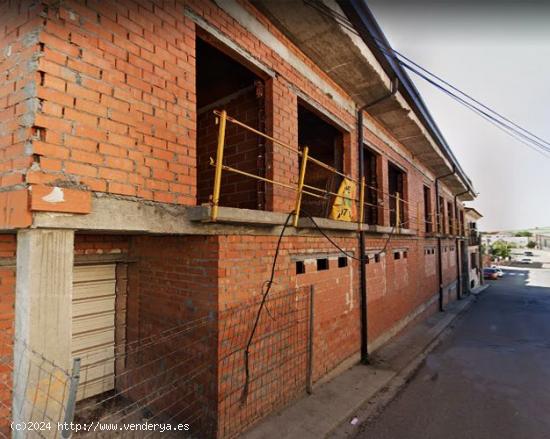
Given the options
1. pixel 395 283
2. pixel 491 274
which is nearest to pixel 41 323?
pixel 395 283

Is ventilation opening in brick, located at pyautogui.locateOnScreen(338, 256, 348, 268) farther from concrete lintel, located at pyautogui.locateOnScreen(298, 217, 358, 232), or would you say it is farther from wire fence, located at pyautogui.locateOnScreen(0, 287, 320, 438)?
wire fence, located at pyautogui.locateOnScreen(0, 287, 320, 438)

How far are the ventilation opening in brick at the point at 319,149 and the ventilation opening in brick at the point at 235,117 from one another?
74.2 inches

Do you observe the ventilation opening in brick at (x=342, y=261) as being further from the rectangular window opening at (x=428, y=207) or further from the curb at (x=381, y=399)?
the rectangular window opening at (x=428, y=207)

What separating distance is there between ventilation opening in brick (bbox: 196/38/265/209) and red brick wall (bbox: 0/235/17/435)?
9.34 ft

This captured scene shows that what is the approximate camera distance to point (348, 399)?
4.61m

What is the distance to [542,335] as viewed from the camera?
9.48 metres

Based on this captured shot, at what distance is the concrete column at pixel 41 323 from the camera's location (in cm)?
203

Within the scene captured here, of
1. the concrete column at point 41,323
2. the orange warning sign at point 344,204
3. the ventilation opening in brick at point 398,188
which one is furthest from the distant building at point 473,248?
the concrete column at point 41,323

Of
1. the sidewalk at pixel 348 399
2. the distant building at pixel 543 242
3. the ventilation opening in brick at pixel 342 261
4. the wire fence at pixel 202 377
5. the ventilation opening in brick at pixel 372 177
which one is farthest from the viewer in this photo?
the distant building at pixel 543 242

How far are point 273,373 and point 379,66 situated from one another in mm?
5488

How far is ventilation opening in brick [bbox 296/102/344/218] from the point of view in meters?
6.42

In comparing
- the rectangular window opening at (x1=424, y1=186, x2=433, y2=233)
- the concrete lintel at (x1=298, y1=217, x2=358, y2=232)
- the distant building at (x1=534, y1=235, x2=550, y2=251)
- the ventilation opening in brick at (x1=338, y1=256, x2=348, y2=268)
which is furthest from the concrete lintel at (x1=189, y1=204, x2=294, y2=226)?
the distant building at (x1=534, y1=235, x2=550, y2=251)

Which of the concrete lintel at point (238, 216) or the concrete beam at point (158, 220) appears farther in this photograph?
the concrete lintel at point (238, 216)

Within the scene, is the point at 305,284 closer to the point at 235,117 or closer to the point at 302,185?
the point at 302,185
